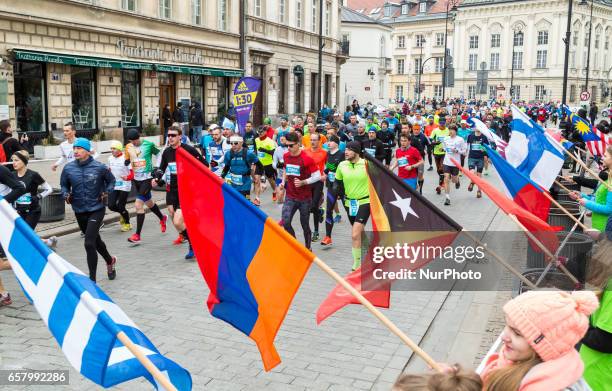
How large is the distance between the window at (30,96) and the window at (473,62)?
83.8m

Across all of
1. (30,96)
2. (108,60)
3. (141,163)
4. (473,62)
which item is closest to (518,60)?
(473,62)

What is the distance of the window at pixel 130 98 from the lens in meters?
25.2

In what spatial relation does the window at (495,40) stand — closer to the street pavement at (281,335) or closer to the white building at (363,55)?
the white building at (363,55)

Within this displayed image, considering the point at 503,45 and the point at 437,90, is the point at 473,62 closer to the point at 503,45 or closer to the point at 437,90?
the point at 503,45

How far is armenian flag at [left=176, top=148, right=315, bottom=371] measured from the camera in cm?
409

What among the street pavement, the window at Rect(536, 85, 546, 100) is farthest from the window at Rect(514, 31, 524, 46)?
the street pavement

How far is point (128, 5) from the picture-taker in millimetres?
→ 24656

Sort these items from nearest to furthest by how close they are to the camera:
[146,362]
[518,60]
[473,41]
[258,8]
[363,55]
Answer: [146,362] → [258,8] → [363,55] → [518,60] → [473,41]

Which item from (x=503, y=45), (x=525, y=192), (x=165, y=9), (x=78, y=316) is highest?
(x=503, y=45)

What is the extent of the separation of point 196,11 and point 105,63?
7703 millimetres

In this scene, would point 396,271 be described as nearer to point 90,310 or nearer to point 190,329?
point 190,329

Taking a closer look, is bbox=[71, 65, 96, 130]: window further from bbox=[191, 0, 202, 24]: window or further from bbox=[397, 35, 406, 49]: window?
bbox=[397, 35, 406, 49]: window

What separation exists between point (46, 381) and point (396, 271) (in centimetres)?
315

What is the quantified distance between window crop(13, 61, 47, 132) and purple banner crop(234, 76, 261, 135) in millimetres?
8182
